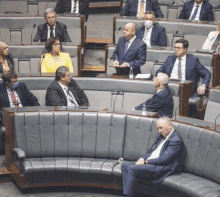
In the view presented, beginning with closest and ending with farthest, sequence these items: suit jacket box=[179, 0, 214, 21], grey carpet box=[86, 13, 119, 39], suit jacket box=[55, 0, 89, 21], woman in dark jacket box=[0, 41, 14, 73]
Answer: woman in dark jacket box=[0, 41, 14, 73] → suit jacket box=[179, 0, 214, 21] → suit jacket box=[55, 0, 89, 21] → grey carpet box=[86, 13, 119, 39]

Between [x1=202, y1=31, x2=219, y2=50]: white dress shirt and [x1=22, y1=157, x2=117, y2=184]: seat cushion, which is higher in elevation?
[x1=202, y1=31, x2=219, y2=50]: white dress shirt

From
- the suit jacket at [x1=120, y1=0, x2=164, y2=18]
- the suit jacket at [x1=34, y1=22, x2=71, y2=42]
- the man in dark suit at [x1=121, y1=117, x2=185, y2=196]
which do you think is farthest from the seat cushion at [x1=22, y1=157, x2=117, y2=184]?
the suit jacket at [x1=120, y1=0, x2=164, y2=18]

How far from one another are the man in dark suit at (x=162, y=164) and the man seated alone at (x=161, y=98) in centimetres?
35

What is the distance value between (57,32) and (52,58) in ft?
1.23

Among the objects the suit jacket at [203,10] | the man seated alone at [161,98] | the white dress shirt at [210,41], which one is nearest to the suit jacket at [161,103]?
the man seated alone at [161,98]

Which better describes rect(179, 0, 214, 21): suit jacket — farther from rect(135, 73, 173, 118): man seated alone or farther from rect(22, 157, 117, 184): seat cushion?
rect(22, 157, 117, 184): seat cushion

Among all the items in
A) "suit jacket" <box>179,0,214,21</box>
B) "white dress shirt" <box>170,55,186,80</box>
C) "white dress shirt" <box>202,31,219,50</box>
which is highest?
"suit jacket" <box>179,0,214,21</box>

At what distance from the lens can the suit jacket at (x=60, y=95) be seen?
2533mm

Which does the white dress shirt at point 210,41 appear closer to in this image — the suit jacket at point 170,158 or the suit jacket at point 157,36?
the suit jacket at point 157,36

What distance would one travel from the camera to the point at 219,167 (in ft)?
6.68

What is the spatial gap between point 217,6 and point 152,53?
94 cm

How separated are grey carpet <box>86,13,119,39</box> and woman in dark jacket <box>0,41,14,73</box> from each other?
3.37 feet

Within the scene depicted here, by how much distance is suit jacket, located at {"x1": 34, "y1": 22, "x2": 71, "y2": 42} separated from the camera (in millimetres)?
3213

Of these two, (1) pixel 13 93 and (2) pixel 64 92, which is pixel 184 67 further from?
(1) pixel 13 93
